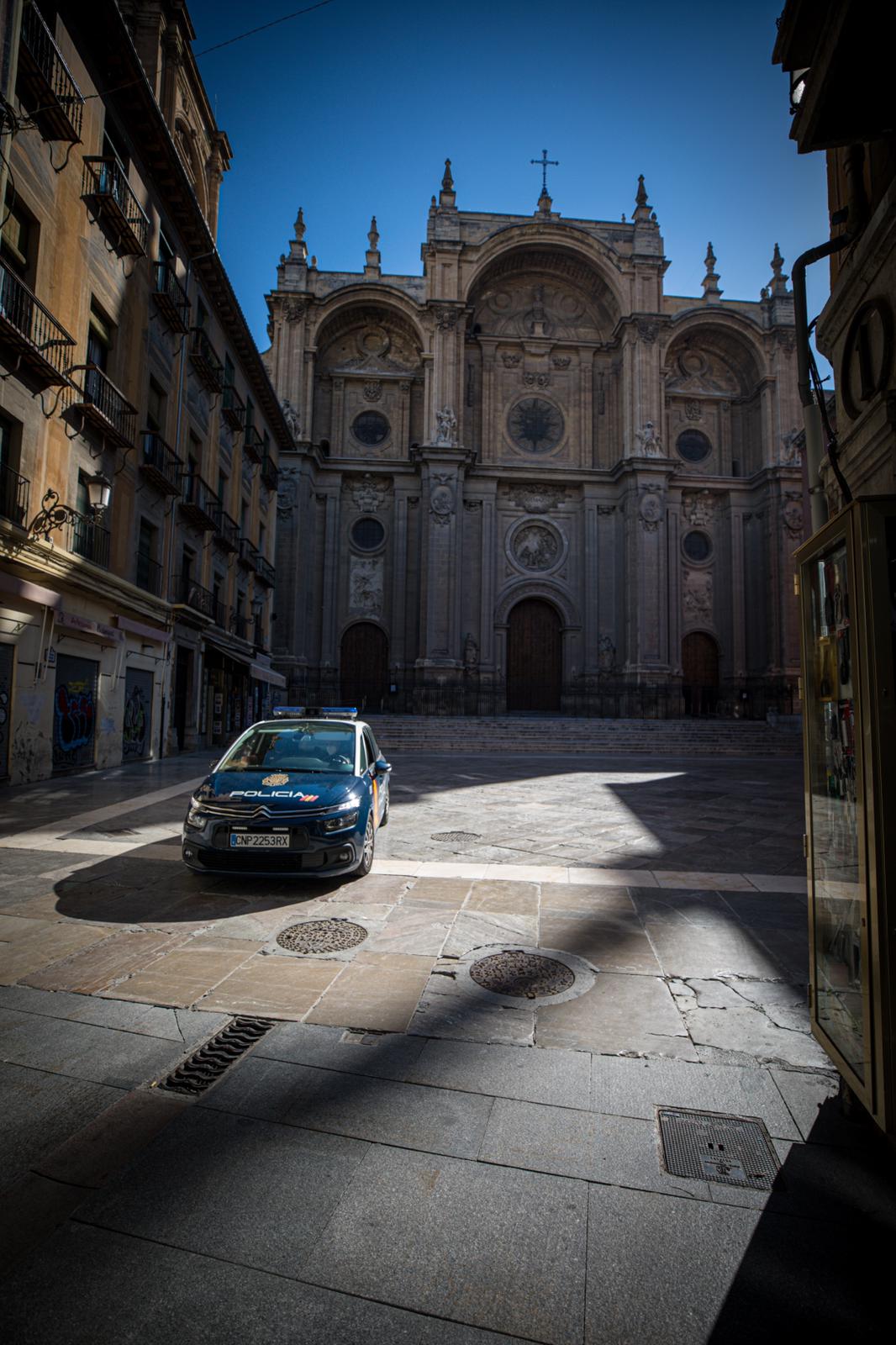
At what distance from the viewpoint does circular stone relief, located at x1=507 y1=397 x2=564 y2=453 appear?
3409 centimetres

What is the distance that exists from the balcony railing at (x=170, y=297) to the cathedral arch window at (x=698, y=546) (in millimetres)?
25018

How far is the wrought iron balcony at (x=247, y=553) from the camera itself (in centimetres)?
2352

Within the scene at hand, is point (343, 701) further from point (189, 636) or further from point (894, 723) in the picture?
point (894, 723)

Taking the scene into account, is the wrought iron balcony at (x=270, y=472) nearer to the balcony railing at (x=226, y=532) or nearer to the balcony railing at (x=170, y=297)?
the balcony railing at (x=226, y=532)

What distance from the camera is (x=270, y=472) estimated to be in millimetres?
27656

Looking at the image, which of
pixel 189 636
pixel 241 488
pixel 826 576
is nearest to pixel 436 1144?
pixel 826 576

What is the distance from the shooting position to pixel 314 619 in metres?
31.5

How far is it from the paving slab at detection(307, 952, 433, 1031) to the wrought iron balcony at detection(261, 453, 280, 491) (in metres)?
25.2

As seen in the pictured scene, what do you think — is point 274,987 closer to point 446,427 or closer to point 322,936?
point 322,936

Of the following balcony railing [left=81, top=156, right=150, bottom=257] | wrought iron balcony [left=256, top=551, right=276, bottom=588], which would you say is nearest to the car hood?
balcony railing [left=81, top=156, right=150, bottom=257]

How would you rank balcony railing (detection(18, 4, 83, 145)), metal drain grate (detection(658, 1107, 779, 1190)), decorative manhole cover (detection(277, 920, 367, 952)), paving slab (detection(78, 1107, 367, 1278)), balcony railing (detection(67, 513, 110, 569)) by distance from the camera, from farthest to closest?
balcony railing (detection(67, 513, 110, 569)) < balcony railing (detection(18, 4, 83, 145)) < decorative manhole cover (detection(277, 920, 367, 952)) < metal drain grate (detection(658, 1107, 779, 1190)) < paving slab (detection(78, 1107, 367, 1278))

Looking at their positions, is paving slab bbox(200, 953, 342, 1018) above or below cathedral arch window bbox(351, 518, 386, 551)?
below

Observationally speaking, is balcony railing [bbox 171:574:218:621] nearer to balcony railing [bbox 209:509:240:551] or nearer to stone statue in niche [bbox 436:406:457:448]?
balcony railing [bbox 209:509:240:551]

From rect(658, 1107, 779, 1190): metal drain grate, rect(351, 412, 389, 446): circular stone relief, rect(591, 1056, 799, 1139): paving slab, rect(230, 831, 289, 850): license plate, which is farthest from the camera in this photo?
rect(351, 412, 389, 446): circular stone relief
